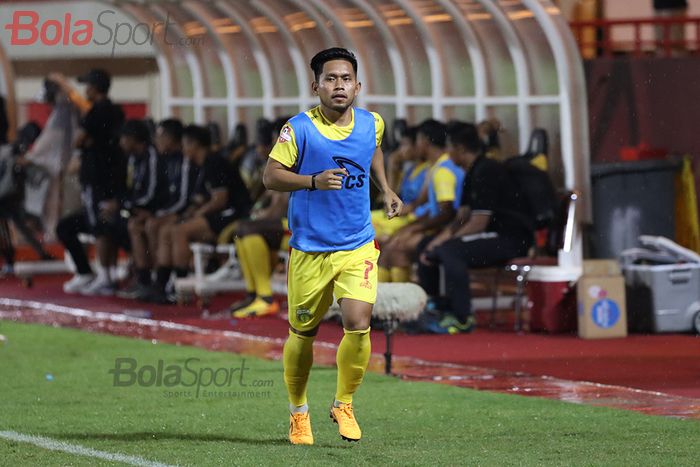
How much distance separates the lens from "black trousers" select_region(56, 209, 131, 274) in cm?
1822

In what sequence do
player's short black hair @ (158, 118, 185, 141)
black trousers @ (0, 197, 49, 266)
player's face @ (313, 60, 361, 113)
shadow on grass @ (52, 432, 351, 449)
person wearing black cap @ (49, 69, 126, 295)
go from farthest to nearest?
black trousers @ (0, 197, 49, 266), person wearing black cap @ (49, 69, 126, 295), player's short black hair @ (158, 118, 185, 141), shadow on grass @ (52, 432, 351, 449), player's face @ (313, 60, 361, 113)

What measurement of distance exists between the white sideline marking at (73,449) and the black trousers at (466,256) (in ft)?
18.5

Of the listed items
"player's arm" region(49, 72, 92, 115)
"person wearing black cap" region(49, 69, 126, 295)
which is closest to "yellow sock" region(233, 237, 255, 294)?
"person wearing black cap" region(49, 69, 126, 295)

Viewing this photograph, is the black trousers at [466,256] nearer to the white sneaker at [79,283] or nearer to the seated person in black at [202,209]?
the seated person in black at [202,209]

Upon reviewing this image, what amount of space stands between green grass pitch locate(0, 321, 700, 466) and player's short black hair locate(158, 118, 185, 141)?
5.67 metres

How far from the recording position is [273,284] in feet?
55.0

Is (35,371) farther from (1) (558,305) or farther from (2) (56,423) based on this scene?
(1) (558,305)

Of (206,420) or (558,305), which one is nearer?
(206,420)

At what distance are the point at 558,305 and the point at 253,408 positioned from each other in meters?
4.74

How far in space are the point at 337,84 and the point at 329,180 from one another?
515 millimetres

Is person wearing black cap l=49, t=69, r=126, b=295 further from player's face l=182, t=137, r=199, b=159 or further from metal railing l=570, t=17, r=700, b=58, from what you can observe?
metal railing l=570, t=17, r=700, b=58

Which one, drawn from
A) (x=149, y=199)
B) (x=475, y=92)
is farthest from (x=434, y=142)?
(x=149, y=199)

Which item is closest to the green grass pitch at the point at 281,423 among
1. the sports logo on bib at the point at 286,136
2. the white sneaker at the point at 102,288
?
the sports logo on bib at the point at 286,136
